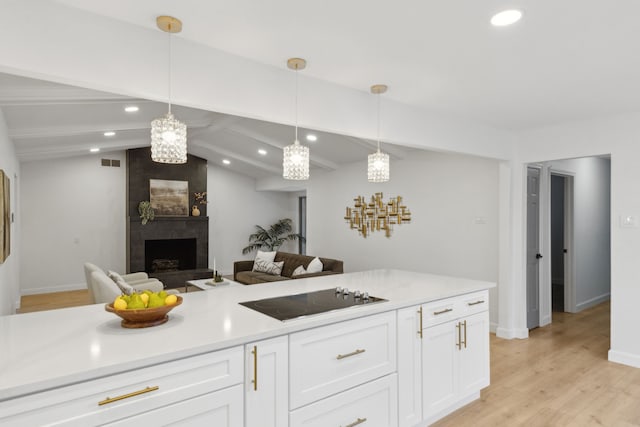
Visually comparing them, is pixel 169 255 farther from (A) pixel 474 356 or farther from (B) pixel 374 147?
(A) pixel 474 356

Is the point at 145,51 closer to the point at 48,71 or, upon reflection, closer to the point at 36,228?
the point at 48,71

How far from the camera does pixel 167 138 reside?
1.86 m

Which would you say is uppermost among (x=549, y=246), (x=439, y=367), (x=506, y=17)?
(x=506, y=17)

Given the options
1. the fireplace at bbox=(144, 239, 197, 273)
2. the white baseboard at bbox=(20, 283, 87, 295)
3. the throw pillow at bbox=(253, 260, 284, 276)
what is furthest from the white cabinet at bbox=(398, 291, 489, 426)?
the white baseboard at bbox=(20, 283, 87, 295)

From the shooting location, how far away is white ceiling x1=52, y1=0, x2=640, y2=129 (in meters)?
1.82

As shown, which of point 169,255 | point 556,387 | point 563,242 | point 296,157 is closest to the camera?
point 296,157

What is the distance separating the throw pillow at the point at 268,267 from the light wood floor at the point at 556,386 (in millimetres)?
3594

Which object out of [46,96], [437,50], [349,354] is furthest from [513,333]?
[46,96]

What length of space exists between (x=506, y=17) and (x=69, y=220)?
8.00 m

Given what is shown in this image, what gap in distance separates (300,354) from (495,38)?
1990 millimetres

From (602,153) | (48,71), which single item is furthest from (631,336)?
(48,71)

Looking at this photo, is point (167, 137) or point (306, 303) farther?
point (306, 303)

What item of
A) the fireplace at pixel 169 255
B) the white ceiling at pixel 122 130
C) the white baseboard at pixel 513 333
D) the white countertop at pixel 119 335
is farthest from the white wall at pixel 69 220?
the white baseboard at pixel 513 333

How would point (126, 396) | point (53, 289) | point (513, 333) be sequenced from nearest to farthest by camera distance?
point (126, 396)
point (513, 333)
point (53, 289)
